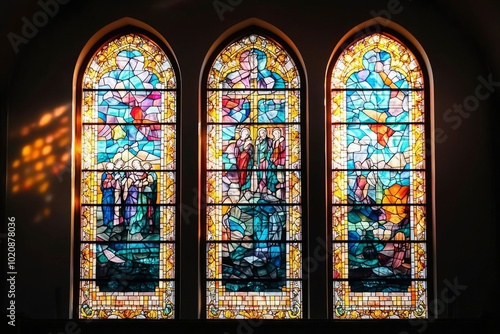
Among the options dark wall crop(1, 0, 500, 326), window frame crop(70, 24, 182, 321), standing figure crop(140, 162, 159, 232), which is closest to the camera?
dark wall crop(1, 0, 500, 326)

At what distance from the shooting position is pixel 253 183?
8.57m

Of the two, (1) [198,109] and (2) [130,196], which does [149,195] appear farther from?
(1) [198,109]

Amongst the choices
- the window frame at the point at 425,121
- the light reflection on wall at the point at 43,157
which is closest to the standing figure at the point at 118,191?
the light reflection on wall at the point at 43,157

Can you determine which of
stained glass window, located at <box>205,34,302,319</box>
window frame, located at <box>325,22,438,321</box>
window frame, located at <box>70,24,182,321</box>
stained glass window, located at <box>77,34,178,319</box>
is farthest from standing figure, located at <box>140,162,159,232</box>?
window frame, located at <box>325,22,438,321</box>

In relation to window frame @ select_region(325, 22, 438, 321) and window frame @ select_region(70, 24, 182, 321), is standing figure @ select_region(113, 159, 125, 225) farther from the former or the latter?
window frame @ select_region(325, 22, 438, 321)

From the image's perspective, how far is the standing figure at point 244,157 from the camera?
8.57 metres

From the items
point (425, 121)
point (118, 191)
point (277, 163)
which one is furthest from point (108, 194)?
point (425, 121)

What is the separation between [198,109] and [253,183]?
857 mm

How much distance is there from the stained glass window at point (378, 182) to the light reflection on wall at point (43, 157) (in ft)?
8.13

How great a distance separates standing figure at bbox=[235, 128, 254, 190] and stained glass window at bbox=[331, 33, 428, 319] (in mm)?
778

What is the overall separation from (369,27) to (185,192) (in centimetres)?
233

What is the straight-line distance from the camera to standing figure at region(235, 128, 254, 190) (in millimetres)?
8570

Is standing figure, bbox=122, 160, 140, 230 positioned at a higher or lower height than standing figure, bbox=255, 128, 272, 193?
lower

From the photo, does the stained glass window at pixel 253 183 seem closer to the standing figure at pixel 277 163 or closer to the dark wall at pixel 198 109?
the standing figure at pixel 277 163
